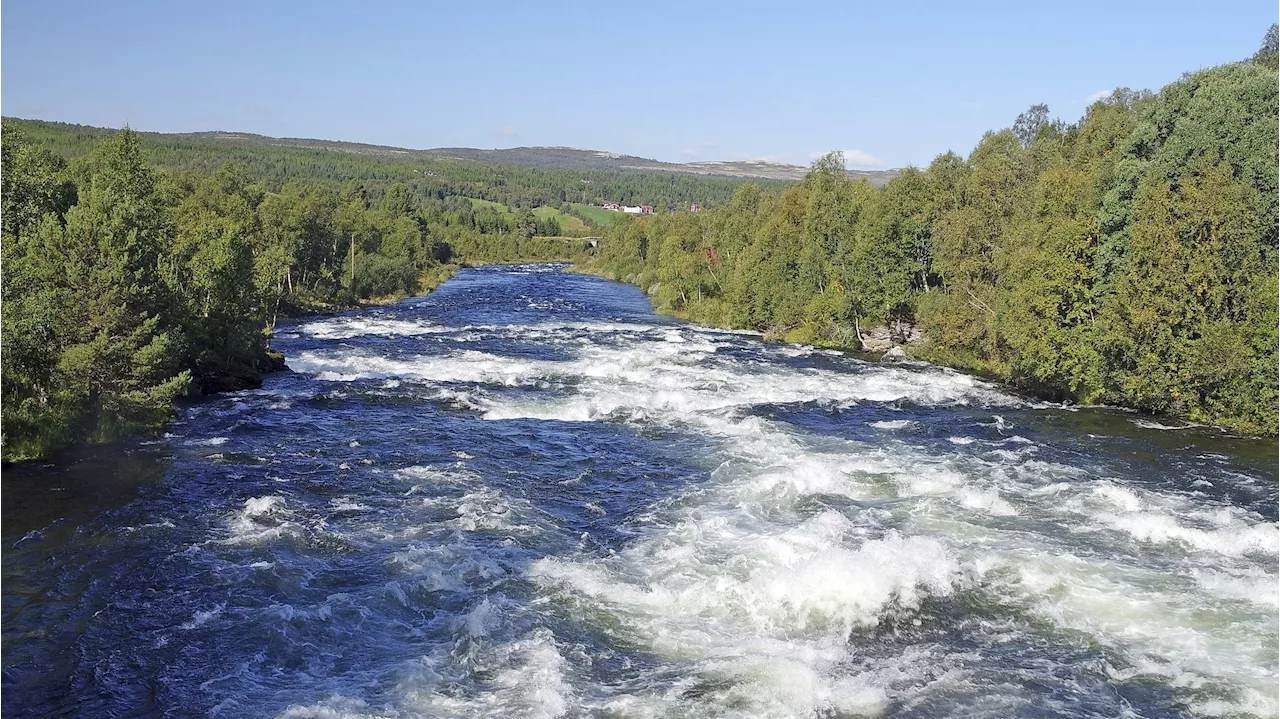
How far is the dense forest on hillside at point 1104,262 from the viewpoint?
36.6 meters

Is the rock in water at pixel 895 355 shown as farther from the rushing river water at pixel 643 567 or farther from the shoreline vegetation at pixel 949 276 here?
the rushing river water at pixel 643 567

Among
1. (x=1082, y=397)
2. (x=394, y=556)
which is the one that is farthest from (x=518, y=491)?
(x=1082, y=397)

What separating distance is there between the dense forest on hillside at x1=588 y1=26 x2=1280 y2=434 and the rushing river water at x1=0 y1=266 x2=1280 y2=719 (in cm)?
391

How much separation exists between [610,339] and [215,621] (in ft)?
155

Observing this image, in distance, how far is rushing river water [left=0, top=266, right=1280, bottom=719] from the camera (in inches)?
623

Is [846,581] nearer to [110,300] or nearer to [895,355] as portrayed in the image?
[110,300]

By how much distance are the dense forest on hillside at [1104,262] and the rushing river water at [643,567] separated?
12.8ft

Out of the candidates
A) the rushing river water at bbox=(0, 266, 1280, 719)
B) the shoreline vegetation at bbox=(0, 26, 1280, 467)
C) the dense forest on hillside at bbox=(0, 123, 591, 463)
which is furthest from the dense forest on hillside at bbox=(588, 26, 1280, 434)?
the dense forest on hillside at bbox=(0, 123, 591, 463)

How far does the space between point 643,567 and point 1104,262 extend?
31.1 meters

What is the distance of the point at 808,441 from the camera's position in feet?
113

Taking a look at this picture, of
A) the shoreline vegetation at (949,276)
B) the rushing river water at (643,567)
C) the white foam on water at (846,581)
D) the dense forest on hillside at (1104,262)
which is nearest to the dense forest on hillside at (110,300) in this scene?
the shoreline vegetation at (949,276)

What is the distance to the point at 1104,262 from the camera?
41.4 meters

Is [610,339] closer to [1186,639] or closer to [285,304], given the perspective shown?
[285,304]

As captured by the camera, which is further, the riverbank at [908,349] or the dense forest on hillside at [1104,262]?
the riverbank at [908,349]
